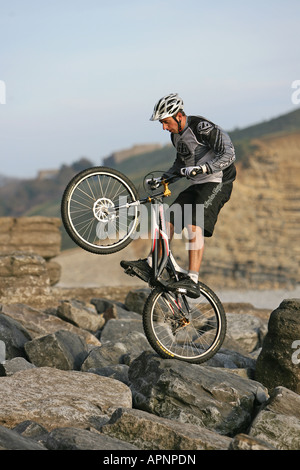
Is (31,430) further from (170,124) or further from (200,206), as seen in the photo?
(170,124)

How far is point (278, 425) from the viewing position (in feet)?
29.9

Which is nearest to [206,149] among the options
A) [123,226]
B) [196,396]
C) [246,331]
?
[123,226]

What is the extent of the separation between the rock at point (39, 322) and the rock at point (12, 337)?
1225 millimetres

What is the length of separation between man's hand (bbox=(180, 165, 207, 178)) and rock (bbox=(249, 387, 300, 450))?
323 centimetres

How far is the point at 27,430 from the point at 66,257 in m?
44.0

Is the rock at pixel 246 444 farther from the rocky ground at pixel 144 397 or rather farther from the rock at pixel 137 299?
the rock at pixel 137 299

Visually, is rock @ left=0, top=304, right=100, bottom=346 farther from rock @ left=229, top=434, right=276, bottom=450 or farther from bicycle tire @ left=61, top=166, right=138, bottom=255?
rock @ left=229, top=434, right=276, bottom=450

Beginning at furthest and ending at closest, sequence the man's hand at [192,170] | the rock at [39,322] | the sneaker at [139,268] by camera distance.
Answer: the rock at [39,322] → the sneaker at [139,268] → the man's hand at [192,170]

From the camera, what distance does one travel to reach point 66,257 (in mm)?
52438

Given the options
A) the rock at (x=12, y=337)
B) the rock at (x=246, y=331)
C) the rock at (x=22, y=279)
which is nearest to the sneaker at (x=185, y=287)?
the rock at (x=12, y=337)

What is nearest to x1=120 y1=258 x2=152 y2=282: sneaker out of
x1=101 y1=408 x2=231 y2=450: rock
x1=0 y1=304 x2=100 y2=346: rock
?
x1=101 y1=408 x2=231 y2=450: rock

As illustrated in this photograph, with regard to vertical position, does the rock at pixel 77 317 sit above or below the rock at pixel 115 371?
above

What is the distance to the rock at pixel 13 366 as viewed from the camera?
11.4 meters
